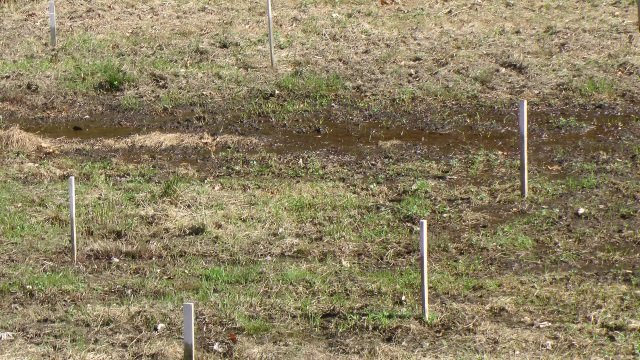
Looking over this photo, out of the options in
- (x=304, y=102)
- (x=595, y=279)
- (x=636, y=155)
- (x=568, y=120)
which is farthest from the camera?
(x=304, y=102)

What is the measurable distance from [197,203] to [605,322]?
5073 mm

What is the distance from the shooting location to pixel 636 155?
13695 mm

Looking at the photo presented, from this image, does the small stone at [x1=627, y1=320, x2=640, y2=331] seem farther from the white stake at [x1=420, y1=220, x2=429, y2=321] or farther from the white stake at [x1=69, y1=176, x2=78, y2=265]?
the white stake at [x1=69, y1=176, x2=78, y2=265]

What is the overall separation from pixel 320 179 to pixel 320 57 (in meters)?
4.42

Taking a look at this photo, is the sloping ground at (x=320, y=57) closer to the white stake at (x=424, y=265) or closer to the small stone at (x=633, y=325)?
the white stake at (x=424, y=265)

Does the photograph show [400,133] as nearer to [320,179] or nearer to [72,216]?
[320,179]

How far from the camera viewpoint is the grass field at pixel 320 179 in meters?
9.66

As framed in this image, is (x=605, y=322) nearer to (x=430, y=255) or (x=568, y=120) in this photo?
(x=430, y=255)

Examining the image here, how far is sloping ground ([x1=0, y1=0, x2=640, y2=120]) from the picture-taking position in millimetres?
16297

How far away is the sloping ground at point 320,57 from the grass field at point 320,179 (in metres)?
0.04

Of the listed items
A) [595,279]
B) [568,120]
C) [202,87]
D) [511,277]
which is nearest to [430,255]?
[511,277]

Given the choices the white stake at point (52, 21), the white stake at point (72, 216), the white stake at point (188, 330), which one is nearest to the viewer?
the white stake at point (188, 330)

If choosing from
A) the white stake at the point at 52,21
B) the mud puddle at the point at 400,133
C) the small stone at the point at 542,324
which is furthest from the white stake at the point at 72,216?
the white stake at the point at 52,21

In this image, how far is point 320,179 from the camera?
13.6 meters
